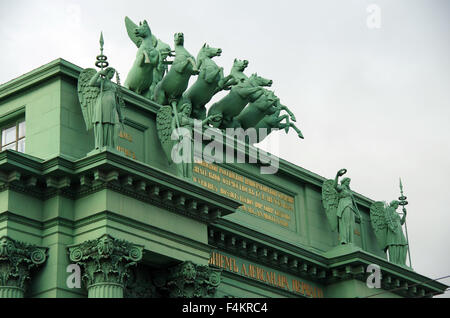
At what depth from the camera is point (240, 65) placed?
131 feet

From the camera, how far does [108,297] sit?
29438 millimetres

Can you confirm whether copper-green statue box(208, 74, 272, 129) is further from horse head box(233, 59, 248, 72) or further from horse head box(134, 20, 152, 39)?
horse head box(134, 20, 152, 39)

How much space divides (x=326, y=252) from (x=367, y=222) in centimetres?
364

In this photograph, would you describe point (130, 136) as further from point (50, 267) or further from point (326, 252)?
point (326, 252)

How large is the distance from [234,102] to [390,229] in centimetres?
820

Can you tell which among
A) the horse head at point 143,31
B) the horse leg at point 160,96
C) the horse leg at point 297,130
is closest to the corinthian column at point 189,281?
the horse leg at point 160,96

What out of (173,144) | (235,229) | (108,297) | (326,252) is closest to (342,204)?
(326,252)

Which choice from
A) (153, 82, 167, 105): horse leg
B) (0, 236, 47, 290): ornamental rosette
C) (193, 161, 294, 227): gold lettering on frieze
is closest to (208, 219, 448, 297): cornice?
(193, 161, 294, 227): gold lettering on frieze

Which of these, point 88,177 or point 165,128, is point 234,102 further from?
point 88,177

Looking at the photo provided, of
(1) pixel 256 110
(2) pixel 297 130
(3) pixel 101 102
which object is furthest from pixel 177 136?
(2) pixel 297 130

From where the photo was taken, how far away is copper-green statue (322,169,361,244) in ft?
132

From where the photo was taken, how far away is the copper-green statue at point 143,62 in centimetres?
3616
